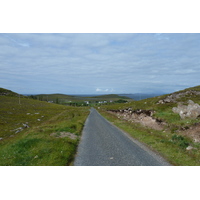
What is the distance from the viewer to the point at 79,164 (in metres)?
12.2

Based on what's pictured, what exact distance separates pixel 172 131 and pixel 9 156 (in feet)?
67.5

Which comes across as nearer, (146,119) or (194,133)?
(194,133)

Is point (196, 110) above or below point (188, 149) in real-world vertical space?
above

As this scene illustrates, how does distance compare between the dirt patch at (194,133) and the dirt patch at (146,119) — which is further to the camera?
the dirt patch at (146,119)

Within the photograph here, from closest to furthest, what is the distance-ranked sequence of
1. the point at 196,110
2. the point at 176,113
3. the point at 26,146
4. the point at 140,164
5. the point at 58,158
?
the point at 140,164, the point at 58,158, the point at 26,146, the point at 196,110, the point at 176,113

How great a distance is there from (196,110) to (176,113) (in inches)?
214

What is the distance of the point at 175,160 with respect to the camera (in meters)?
12.7

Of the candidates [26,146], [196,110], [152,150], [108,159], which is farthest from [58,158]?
[196,110]

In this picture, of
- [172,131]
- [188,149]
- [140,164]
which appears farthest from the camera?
[172,131]

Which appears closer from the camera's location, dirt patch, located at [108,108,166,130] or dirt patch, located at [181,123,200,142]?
dirt patch, located at [181,123,200,142]

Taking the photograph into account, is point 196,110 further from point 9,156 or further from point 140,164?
point 9,156

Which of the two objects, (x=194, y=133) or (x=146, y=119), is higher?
(x=194, y=133)

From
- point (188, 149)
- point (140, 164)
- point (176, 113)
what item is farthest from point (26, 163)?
point (176, 113)

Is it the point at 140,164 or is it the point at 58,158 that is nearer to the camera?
the point at 140,164
